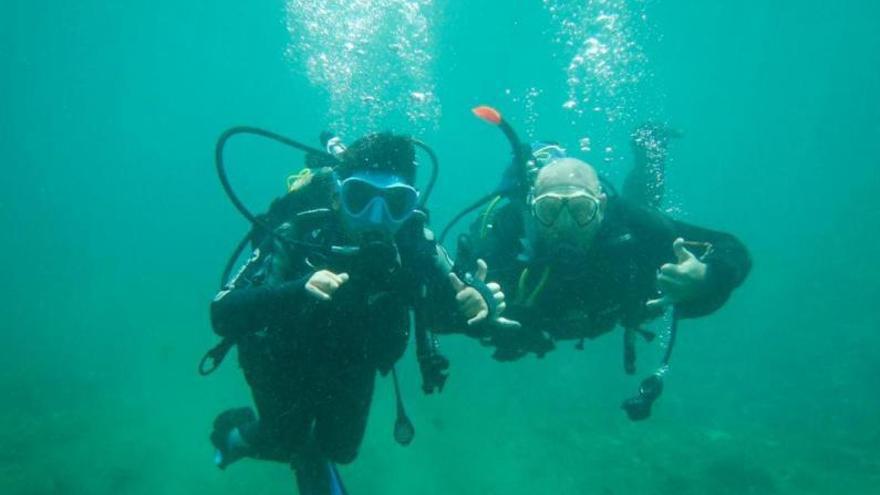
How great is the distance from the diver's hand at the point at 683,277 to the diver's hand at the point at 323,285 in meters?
2.45

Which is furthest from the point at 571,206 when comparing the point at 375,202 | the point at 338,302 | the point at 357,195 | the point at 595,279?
the point at 338,302

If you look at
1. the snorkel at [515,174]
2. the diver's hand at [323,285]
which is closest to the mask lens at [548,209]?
the snorkel at [515,174]

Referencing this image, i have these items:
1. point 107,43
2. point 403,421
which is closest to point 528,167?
point 403,421

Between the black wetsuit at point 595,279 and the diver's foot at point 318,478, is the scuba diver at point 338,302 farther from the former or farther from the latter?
the black wetsuit at point 595,279

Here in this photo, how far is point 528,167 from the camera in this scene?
600 cm

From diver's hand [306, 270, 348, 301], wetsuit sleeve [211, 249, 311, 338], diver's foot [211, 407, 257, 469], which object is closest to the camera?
diver's hand [306, 270, 348, 301]

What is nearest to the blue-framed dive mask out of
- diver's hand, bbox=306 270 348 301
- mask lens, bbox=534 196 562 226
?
diver's hand, bbox=306 270 348 301

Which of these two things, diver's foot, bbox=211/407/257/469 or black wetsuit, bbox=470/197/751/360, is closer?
black wetsuit, bbox=470/197/751/360

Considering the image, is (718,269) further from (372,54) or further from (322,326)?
(372,54)

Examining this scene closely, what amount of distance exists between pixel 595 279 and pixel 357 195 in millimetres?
2509

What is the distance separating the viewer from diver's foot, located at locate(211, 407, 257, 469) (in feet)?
18.4

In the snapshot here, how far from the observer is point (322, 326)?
4.10 meters

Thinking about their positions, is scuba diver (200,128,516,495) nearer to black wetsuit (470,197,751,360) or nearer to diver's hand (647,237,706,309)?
black wetsuit (470,197,751,360)

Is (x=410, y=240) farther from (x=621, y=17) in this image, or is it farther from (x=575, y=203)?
(x=621, y=17)
